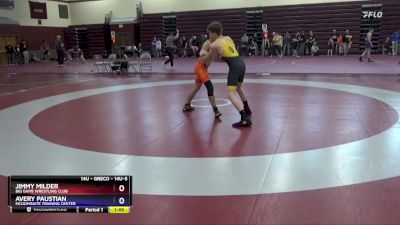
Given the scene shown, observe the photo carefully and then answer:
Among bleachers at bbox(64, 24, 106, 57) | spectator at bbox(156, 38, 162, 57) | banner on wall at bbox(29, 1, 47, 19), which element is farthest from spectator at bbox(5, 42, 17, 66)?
spectator at bbox(156, 38, 162, 57)

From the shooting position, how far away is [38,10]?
2877 cm

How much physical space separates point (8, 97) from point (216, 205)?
9.07 m

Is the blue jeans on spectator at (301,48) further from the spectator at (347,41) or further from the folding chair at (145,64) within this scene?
the folding chair at (145,64)

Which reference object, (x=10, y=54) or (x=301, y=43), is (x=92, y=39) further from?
(x=301, y=43)

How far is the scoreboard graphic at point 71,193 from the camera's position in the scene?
2559 millimetres

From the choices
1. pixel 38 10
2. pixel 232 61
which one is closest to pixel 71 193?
pixel 232 61

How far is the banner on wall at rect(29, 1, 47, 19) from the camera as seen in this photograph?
28266 mm

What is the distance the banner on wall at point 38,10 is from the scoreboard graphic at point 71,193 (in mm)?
29133

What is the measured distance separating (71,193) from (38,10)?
2985 centimetres

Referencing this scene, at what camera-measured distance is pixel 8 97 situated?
10.5 m

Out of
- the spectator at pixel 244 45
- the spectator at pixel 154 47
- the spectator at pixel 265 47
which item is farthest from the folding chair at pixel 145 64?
the spectator at pixel 265 47

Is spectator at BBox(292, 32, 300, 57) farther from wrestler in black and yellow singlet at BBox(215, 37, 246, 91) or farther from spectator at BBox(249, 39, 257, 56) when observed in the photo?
wrestler in black and yellow singlet at BBox(215, 37, 246, 91)

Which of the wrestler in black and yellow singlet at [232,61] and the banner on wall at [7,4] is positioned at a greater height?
the banner on wall at [7,4]

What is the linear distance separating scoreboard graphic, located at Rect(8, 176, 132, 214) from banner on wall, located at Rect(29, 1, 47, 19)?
29133mm
